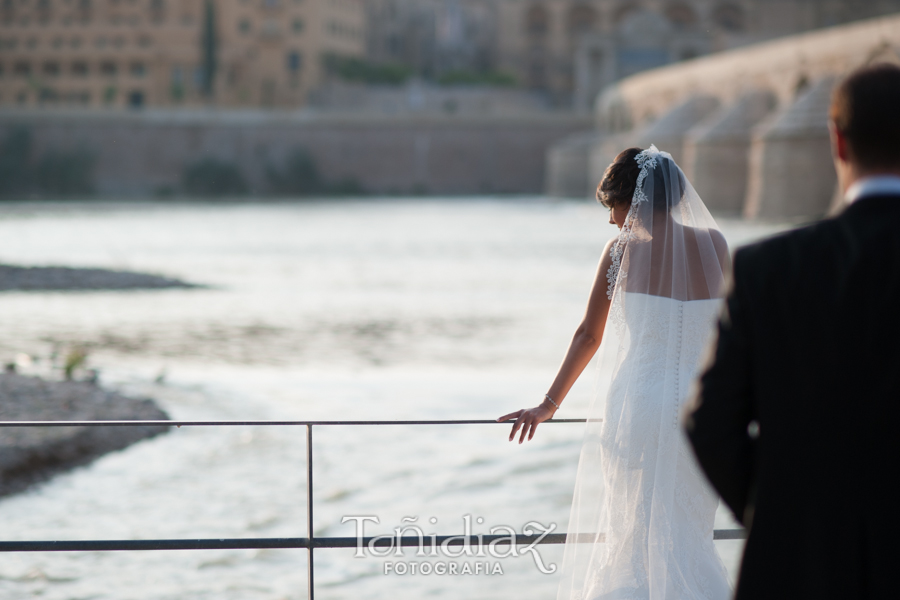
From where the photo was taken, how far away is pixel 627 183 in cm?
250

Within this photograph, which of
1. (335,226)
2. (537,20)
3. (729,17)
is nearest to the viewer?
(335,226)

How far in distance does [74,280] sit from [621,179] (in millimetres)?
18040

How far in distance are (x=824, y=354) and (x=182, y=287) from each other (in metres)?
18.5

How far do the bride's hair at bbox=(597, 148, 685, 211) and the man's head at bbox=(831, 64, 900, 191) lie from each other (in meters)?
1.07

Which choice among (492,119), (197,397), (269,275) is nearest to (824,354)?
(197,397)

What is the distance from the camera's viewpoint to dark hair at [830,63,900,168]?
4.40ft

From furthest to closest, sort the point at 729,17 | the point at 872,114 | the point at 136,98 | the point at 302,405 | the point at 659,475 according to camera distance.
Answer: the point at 729,17 → the point at 136,98 → the point at 302,405 → the point at 659,475 → the point at 872,114

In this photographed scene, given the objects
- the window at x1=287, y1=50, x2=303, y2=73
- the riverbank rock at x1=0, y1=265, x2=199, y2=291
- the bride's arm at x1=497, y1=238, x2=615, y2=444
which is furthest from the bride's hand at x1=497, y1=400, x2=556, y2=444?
the window at x1=287, y1=50, x2=303, y2=73

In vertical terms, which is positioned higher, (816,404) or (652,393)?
(816,404)

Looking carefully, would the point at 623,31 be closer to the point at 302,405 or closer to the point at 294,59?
the point at 294,59

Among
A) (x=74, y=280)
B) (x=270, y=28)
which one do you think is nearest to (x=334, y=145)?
(x=270, y=28)

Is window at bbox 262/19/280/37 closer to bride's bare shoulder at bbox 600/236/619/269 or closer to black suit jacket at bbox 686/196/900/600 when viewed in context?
bride's bare shoulder at bbox 600/236/619/269

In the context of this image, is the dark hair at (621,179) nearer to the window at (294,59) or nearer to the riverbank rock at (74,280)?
the riverbank rock at (74,280)

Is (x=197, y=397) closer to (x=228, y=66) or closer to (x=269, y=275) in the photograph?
(x=269, y=275)
